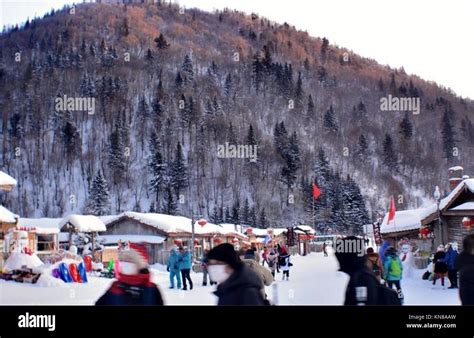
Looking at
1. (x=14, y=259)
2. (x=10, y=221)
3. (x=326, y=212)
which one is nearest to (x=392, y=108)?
(x=326, y=212)

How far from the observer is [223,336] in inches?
109

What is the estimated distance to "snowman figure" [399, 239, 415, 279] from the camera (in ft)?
15.2

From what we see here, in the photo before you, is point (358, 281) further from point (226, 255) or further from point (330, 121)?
point (330, 121)

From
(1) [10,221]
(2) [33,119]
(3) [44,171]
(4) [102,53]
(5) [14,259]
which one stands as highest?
(4) [102,53]

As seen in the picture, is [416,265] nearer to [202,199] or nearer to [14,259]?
[202,199]

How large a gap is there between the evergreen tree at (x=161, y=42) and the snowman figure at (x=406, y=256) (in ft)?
8.33

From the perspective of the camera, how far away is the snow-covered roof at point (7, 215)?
3165mm

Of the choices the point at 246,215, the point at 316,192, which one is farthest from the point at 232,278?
the point at 246,215

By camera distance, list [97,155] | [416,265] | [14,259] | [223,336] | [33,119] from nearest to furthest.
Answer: [223,336] < [33,119] < [97,155] < [14,259] < [416,265]

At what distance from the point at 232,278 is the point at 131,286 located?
57cm

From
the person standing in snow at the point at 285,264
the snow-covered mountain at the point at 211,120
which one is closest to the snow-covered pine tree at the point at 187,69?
the snow-covered mountain at the point at 211,120

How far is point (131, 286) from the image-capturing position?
2.80 metres

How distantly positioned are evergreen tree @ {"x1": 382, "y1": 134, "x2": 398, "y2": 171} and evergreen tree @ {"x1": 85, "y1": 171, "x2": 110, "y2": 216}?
178 centimetres

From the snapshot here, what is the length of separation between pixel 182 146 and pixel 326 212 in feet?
3.34
